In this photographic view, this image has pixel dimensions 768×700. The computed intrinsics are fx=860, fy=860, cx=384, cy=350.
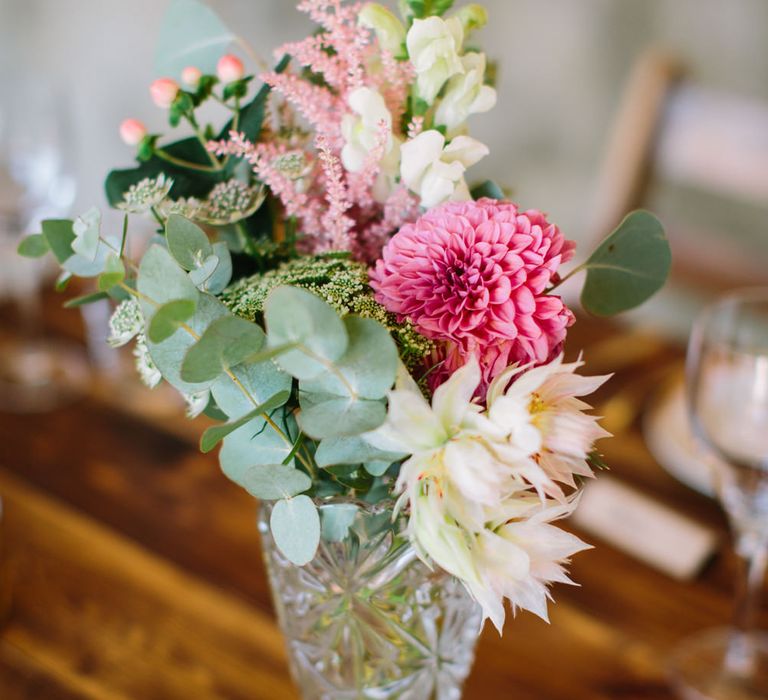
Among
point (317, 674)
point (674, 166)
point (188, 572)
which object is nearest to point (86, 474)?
point (188, 572)

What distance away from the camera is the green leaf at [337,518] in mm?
392

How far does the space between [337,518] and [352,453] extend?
0.05 m

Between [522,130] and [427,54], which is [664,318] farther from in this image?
[427,54]

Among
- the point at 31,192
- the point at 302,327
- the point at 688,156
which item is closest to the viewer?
the point at 302,327

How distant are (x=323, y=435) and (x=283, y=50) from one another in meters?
0.20

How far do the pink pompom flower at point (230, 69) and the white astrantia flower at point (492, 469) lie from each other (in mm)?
202

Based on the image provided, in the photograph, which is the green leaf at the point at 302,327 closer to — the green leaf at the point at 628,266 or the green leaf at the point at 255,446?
the green leaf at the point at 255,446

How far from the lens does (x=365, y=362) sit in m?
0.33

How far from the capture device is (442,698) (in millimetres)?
495

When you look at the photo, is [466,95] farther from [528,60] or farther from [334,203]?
[528,60]

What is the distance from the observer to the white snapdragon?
42cm

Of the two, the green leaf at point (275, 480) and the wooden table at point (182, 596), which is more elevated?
the green leaf at point (275, 480)

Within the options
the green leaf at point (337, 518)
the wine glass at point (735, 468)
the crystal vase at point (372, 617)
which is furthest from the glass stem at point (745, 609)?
the green leaf at point (337, 518)

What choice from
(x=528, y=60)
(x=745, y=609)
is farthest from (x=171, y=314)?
(x=528, y=60)
